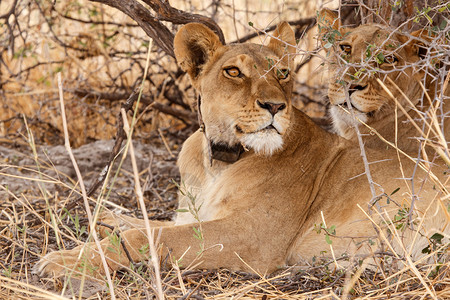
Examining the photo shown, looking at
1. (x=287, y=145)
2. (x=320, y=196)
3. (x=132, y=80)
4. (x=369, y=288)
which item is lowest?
(x=369, y=288)

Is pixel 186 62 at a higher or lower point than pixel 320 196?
higher

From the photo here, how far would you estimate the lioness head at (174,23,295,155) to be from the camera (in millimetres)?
3033

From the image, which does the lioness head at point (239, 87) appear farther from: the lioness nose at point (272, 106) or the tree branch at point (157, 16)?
the tree branch at point (157, 16)

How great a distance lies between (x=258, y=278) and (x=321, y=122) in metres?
2.77

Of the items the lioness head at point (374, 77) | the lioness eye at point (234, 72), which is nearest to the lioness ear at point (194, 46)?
the lioness eye at point (234, 72)

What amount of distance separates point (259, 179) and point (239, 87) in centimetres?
50

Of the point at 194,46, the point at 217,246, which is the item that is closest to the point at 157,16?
the point at 194,46

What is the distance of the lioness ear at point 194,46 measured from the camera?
329 cm

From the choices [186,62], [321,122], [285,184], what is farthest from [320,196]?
[321,122]

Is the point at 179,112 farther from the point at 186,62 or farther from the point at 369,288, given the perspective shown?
the point at 369,288

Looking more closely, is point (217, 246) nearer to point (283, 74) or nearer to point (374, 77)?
point (283, 74)

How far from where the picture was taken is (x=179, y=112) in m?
5.61

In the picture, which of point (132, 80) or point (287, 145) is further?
point (132, 80)

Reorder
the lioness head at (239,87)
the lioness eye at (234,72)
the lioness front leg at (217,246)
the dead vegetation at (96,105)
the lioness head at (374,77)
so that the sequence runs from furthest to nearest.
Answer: the dead vegetation at (96,105), the lioness head at (374,77), the lioness eye at (234,72), the lioness head at (239,87), the lioness front leg at (217,246)
